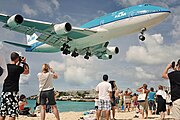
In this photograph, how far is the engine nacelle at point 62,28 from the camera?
2397 cm

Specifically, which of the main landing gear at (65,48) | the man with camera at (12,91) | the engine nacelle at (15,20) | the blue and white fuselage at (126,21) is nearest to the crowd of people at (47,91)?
the man with camera at (12,91)

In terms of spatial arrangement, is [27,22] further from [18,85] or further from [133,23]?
[18,85]

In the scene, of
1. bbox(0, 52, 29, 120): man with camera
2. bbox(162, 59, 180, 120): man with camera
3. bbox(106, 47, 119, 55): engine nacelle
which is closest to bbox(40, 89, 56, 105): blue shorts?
bbox(0, 52, 29, 120): man with camera

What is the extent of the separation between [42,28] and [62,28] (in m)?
2.87

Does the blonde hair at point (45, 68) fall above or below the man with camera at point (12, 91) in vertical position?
above

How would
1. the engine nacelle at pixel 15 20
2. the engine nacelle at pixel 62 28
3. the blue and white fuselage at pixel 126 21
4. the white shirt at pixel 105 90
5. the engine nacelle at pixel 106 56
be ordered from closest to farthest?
the white shirt at pixel 105 90 < the engine nacelle at pixel 15 20 < the engine nacelle at pixel 62 28 < the blue and white fuselage at pixel 126 21 < the engine nacelle at pixel 106 56

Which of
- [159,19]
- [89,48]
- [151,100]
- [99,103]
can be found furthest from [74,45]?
[99,103]

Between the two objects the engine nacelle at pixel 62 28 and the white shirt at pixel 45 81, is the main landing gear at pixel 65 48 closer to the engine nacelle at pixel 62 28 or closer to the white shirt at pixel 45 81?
the engine nacelle at pixel 62 28

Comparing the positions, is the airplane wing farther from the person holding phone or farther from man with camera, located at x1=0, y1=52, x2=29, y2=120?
man with camera, located at x1=0, y1=52, x2=29, y2=120

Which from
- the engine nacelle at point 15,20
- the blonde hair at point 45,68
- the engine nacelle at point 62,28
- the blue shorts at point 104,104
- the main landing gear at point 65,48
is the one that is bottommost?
the blue shorts at point 104,104

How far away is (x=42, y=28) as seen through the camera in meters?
25.8

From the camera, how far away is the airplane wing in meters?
23.2

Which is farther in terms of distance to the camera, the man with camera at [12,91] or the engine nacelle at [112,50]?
the engine nacelle at [112,50]

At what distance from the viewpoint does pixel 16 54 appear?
5.44m
